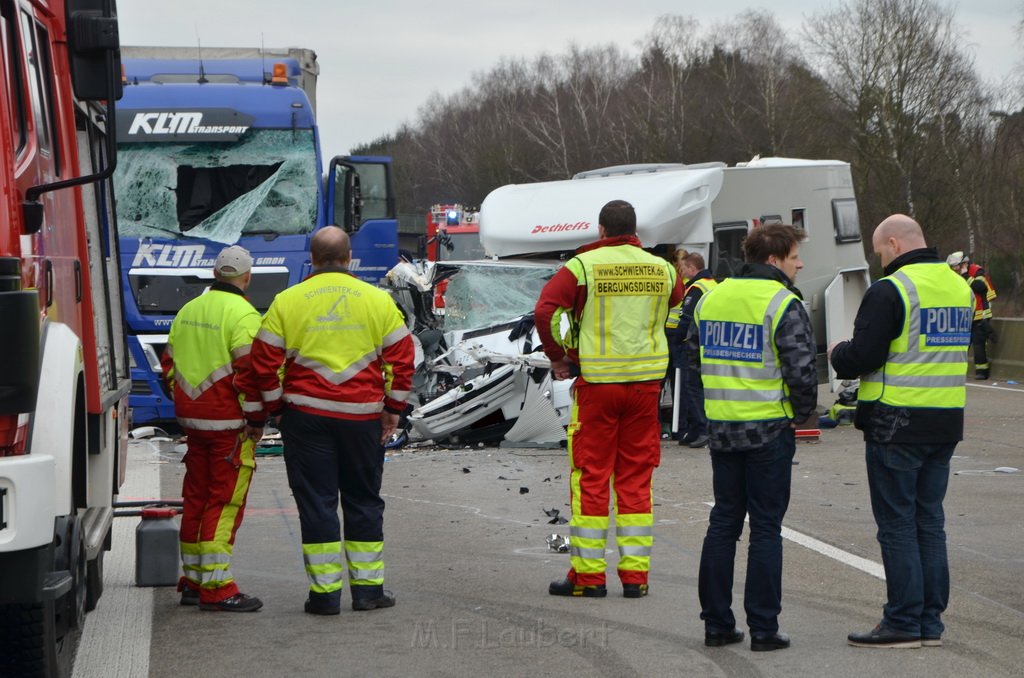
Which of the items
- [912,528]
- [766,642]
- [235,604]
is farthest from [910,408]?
[235,604]

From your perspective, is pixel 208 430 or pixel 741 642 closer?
pixel 741 642

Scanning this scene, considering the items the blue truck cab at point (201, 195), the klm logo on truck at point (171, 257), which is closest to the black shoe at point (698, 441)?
the blue truck cab at point (201, 195)

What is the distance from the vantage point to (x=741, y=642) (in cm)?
621

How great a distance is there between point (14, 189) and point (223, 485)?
2.62 metres

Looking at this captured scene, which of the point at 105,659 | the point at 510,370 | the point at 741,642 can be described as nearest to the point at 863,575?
the point at 741,642

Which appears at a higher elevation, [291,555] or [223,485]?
[223,485]

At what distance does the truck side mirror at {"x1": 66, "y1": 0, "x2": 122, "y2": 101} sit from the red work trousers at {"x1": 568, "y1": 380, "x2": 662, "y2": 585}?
2967mm

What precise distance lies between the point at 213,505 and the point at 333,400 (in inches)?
32.7

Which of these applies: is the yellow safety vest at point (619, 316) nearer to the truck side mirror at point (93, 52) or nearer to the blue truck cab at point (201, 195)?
the truck side mirror at point (93, 52)

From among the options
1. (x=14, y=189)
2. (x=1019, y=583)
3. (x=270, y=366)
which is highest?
(x=14, y=189)

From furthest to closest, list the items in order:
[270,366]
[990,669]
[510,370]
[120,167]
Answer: [120,167], [510,370], [270,366], [990,669]

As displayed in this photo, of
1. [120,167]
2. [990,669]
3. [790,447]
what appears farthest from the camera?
[120,167]

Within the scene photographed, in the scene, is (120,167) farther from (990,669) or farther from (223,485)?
(990,669)

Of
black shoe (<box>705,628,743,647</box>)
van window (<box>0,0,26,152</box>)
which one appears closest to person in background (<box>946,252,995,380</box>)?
black shoe (<box>705,628,743,647</box>)
